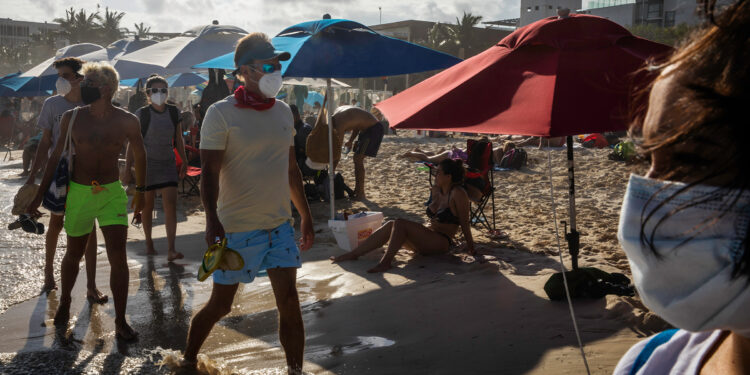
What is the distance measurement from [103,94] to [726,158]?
449 centimetres

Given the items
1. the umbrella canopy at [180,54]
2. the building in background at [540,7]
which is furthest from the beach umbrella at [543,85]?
the building in background at [540,7]

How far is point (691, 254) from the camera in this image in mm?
814

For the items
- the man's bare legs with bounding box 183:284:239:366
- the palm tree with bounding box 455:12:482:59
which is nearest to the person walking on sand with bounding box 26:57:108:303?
the man's bare legs with bounding box 183:284:239:366

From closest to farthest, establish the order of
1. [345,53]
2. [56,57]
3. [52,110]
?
[52,110] < [345,53] < [56,57]

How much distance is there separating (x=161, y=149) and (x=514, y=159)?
9.12 m

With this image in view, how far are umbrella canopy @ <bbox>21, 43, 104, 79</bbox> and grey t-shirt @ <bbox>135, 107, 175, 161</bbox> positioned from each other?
680 cm

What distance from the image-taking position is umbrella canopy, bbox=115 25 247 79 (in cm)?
1052

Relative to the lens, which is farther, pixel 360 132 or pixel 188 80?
pixel 188 80

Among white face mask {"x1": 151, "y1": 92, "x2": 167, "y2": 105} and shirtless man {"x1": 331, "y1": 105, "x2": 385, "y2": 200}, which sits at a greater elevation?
white face mask {"x1": 151, "y1": 92, "x2": 167, "y2": 105}

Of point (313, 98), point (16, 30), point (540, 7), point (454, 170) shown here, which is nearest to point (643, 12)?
point (540, 7)

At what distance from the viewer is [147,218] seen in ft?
22.0

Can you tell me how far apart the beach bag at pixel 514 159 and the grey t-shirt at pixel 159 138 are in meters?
8.93

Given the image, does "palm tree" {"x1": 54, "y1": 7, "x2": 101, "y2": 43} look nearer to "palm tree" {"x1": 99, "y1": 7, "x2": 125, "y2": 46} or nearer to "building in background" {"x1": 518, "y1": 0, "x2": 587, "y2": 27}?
"palm tree" {"x1": 99, "y1": 7, "x2": 125, "y2": 46}

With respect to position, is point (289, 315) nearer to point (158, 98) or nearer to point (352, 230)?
point (352, 230)
